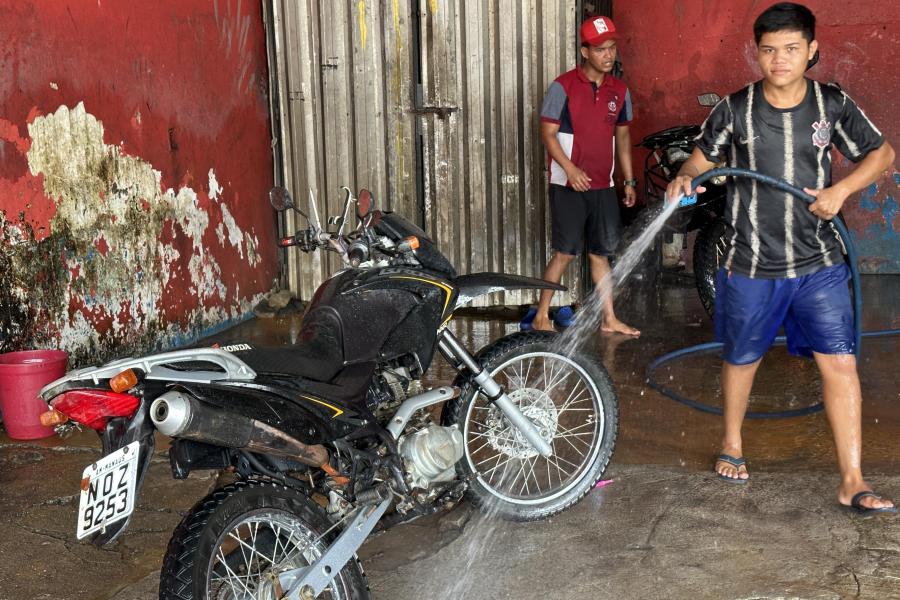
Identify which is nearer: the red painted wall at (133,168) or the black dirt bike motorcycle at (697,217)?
the red painted wall at (133,168)

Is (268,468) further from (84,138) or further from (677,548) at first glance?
(84,138)

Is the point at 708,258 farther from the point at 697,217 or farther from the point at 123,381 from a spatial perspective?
the point at 123,381

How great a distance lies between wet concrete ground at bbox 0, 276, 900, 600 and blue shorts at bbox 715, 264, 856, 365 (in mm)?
553

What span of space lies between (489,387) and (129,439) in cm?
144

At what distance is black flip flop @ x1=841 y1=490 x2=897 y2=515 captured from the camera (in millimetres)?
3377

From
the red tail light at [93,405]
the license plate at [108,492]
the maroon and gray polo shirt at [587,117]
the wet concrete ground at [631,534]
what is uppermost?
the maroon and gray polo shirt at [587,117]

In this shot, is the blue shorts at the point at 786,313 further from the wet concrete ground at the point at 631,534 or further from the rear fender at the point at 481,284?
the rear fender at the point at 481,284

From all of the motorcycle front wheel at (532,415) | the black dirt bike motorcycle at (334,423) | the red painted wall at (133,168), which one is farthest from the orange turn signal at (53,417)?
the red painted wall at (133,168)

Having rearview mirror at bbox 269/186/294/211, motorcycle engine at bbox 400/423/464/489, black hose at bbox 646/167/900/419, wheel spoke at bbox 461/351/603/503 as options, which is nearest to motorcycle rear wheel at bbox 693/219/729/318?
black hose at bbox 646/167/900/419

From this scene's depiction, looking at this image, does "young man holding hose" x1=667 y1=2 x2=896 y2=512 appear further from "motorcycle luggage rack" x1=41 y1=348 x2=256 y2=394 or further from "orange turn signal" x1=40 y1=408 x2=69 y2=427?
"orange turn signal" x1=40 y1=408 x2=69 y2=427

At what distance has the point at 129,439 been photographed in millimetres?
2271

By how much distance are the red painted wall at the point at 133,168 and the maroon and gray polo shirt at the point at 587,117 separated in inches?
92.5

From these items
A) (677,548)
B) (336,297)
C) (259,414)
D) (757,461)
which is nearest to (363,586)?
(259,414)

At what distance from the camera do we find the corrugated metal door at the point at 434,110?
6.99 meters
